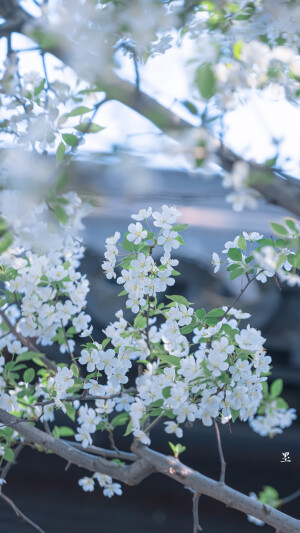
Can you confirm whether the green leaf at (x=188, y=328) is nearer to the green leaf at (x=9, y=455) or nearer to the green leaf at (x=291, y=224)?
the green leaf at (x=291, y=224)

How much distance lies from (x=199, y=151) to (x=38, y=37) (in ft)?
1.31

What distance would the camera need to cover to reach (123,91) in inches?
40.7

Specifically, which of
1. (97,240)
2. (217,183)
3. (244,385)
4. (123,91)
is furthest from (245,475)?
(123,91)

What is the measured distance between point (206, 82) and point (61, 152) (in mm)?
436

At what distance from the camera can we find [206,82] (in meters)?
0.92

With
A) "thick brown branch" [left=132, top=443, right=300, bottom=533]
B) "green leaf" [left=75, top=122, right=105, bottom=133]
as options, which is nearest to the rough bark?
"thick brown branch" [left=132, top=443, right=300, bottom=533]

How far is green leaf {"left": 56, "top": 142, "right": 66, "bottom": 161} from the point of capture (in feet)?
4.07

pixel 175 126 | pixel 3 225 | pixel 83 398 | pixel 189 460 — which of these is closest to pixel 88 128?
pixel 3 225

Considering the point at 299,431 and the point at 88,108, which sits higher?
the point at 88,108

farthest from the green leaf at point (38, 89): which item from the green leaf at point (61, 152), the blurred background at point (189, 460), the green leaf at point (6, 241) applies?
the blurred background at point (189, 460)

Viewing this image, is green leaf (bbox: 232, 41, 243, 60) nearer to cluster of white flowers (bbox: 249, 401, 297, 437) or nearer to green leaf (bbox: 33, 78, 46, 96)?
green leaf (bbox: 33, 78, 46, 96)

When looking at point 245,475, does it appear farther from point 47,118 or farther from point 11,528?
point 47,118

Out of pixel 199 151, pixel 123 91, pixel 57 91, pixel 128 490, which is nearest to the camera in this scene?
pixel 199 151

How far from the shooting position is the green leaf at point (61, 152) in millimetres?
1241
